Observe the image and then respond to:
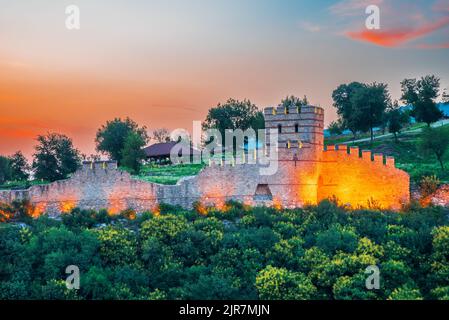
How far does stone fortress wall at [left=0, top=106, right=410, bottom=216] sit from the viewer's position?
3212cm

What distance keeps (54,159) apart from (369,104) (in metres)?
20.8

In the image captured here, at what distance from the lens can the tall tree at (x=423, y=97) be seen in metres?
50.7

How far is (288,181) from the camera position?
106 feet

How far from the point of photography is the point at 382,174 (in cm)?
3203

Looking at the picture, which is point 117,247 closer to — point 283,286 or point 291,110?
point 283,286

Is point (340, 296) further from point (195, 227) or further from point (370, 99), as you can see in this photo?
point (370, 99)

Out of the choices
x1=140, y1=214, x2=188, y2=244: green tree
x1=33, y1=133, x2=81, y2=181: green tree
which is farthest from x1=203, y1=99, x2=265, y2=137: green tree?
x1=140, y1=214, x2=188, y2=244: green tree

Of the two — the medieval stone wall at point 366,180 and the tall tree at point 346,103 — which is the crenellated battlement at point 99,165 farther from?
the tall tree at point 346,103

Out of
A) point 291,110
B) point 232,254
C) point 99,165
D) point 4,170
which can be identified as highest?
point 291,110

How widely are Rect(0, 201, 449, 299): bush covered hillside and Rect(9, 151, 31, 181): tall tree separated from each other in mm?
22599

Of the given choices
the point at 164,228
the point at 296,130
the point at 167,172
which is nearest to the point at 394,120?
the point at 167,172

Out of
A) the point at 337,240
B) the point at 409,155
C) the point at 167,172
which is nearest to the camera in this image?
the point at 337,240
